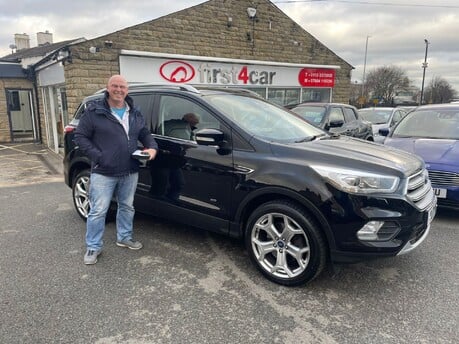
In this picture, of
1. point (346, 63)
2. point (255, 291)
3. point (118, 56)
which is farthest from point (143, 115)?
point (346, 63)

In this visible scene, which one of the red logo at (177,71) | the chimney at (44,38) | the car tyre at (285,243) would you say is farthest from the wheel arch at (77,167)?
the chimney at (44,38)

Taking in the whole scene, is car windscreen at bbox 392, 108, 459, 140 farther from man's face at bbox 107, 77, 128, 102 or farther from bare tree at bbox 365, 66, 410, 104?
bare tree at bbox 365, 66, 410, 104

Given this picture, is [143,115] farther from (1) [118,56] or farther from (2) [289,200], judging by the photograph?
(1) [118,56]

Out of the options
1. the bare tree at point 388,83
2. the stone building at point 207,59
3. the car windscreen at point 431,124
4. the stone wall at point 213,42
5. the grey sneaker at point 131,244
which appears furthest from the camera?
the bare tree at point 388,83

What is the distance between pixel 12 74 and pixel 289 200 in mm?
13621

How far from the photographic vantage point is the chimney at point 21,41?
22.5 metres

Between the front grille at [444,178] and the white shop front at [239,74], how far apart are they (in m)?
6.50

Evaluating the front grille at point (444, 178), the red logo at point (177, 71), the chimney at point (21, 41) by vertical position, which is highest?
the chimney at point (21, 41)

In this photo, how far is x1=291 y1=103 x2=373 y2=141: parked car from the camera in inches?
317

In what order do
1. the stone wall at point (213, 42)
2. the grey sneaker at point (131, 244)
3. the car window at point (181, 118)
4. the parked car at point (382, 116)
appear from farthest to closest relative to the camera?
the parked car at point (382, 116) < the stone wall at point (213, 42) < the grey sneaker at point (131, 244) < the car window at point (181, 118)

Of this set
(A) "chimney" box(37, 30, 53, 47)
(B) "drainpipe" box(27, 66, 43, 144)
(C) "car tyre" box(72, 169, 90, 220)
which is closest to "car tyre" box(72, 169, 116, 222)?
(C) "car tyre" box(72, 169, 90, 220)

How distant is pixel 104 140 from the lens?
3338 millimetres

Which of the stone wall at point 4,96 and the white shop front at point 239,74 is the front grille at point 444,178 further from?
the stone wall at point 4,96

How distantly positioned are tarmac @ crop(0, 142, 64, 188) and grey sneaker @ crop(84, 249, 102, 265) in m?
4.75
